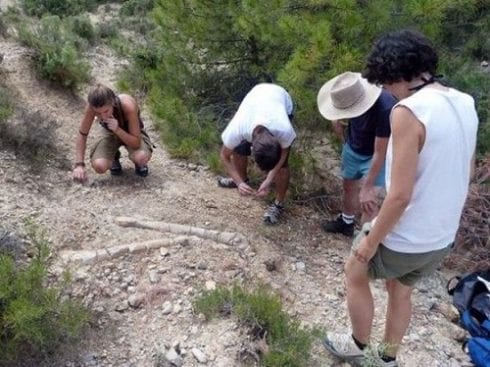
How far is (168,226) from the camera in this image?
3391 mm

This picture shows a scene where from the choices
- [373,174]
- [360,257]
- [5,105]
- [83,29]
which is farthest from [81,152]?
[83,29]

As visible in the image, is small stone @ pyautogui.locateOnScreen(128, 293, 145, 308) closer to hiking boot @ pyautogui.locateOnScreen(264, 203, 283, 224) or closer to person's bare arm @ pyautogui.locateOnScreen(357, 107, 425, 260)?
hiking boot @ pyautogui.locateOnScreen(264, 203, 283, 224)

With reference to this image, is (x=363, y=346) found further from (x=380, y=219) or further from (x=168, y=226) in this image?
(x=168, y=226)

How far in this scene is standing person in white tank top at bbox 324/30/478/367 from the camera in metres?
1.79

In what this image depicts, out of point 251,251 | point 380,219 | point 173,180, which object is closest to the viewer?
point 380,219

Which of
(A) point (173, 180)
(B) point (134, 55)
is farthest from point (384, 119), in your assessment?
(B) point (134, 55)

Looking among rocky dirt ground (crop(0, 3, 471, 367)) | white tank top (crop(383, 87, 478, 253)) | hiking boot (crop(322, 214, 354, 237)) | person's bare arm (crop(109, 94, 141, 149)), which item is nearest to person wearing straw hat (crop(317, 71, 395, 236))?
hiking boot (crop(322, 214, 354, 237))

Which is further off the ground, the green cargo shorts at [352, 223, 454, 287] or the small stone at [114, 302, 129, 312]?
the green cargo shorts at [352, 223, 454, 287]

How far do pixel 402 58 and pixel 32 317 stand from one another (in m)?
1.75

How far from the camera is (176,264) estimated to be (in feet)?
9.91

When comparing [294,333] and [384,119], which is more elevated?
[384,119]

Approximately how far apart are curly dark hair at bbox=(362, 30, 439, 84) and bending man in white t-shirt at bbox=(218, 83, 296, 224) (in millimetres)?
1226

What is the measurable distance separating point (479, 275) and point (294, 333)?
141 centimetres

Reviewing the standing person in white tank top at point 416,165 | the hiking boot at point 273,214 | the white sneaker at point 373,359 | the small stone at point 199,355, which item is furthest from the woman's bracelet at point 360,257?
the hiking boot at point 273,214
